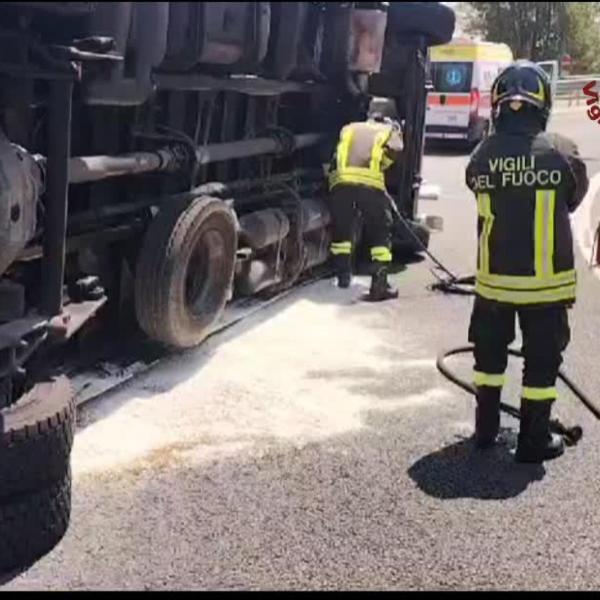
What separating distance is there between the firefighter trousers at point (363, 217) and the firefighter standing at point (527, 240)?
3.31m

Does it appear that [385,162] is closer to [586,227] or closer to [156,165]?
[156,165]

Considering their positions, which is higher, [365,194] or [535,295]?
[365,194]

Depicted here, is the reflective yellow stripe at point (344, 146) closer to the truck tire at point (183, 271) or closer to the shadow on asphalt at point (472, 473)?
the truck tire at point (183, 271)

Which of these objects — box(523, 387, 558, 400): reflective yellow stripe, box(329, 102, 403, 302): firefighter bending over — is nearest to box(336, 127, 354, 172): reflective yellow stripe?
box(329, 102, 403, 302): firefighter bending over

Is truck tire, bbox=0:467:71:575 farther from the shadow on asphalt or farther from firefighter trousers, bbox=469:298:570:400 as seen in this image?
firefighter trousers, bbox=469:298:570:400

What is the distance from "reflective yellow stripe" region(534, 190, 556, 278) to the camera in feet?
14.2

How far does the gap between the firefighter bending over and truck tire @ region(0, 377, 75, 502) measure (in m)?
4.34

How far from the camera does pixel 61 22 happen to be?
8.85ft

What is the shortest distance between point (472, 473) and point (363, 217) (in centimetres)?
398

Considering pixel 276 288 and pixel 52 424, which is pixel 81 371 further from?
pixel 276 288

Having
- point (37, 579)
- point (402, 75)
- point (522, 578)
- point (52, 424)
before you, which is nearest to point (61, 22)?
point (52, 424)

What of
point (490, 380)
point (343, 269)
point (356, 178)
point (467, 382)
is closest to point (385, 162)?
point (356, 178)

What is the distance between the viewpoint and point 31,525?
3.35m

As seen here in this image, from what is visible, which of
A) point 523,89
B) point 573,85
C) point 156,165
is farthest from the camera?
point 156,165
